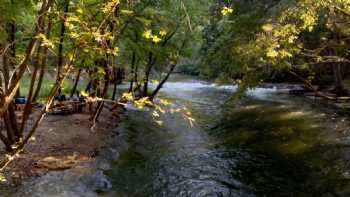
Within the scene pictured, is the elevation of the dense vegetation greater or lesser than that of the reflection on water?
greater

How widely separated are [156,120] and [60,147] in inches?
168

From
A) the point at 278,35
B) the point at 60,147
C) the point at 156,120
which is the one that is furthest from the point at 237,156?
the point at 60,147

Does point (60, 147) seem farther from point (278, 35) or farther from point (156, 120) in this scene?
point (278, 35)

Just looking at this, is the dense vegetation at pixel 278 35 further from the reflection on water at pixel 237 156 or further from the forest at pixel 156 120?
the reflection on water at pixel 237 156

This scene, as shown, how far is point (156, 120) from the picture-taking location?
59.0 ft

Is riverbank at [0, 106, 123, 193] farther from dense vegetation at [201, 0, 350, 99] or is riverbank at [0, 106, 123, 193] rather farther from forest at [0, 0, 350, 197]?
dense vegetation at [201, 0, 350, 99]

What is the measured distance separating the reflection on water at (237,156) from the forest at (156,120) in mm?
62

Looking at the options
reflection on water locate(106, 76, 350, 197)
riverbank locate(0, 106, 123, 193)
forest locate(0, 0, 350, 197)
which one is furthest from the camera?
reflection on water locate(106, 76, 350, 197)

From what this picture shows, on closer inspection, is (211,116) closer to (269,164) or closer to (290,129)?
(290,129)

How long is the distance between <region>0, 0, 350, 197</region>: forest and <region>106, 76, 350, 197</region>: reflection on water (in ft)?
0.20

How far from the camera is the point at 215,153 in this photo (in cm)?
1711

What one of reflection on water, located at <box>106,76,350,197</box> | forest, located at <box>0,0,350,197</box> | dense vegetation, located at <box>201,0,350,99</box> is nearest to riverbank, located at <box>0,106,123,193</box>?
forest, located at <box>0,0,350,197</box>

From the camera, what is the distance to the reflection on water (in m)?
12.8

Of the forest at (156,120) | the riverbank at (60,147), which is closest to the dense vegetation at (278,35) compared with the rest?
the forest at (156,120)
